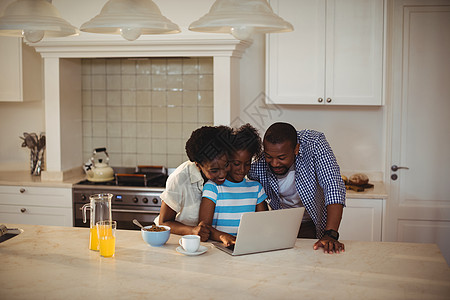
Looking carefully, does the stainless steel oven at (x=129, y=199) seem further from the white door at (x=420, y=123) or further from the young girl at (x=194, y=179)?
the white door at (x=420, y=123)

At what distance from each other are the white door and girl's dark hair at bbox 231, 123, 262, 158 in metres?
1.93

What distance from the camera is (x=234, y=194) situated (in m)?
2.26

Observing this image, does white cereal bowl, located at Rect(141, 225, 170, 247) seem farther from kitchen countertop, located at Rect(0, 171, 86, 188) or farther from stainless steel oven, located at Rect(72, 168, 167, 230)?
kitchen countertop, located at Rect(0, 171, 86, 188)

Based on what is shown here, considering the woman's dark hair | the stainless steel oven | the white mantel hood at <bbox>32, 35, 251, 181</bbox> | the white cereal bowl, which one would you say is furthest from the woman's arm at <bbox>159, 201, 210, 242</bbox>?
the white mantel hood at <bbox>32, 35, 251, 181</bbox>

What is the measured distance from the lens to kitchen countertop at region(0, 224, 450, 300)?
1641 millimetres

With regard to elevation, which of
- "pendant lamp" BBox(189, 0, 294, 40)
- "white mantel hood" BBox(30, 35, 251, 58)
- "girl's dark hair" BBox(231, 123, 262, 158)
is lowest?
"girl's dark hair" BBox(231, 123, 262, 158)

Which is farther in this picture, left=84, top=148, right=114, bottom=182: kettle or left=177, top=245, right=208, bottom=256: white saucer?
left=84, top=148, right=114, bottom=182: kettle

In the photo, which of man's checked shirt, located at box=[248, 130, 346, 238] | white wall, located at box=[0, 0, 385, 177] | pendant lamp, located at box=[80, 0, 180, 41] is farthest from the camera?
white wall, located at box=[0, 0, 385, 177]

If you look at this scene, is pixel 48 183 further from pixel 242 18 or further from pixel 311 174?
pixel 242 18

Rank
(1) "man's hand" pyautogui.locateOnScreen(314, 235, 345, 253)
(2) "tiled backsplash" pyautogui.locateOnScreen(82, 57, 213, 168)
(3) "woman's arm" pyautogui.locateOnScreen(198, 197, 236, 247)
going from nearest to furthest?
(1) "man's hand" pyautogui.locateOnScreen(314, 235, 345, 253)
(3) "woman's arm" pyautogui.locateOnScreen(198, 197, 236, 247)
(2) "tiled backsplash" pyautogui.locateOnScreen(82, 57, 213, 168)

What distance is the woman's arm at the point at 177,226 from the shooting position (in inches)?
84.4

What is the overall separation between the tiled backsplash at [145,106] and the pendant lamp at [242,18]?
214 cm

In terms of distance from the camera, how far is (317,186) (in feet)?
8.48

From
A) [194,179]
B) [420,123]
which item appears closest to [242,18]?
[194,179]
